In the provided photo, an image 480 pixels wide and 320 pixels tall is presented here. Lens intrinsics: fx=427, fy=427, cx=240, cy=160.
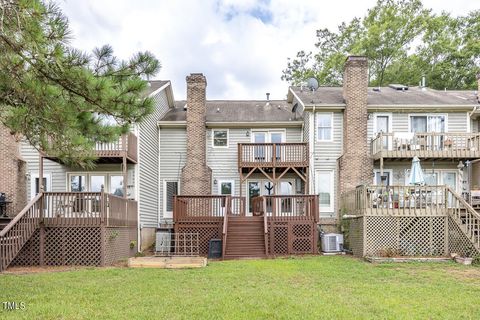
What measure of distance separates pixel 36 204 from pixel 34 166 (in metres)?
5.16

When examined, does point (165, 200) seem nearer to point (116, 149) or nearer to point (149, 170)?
point (149, 170)

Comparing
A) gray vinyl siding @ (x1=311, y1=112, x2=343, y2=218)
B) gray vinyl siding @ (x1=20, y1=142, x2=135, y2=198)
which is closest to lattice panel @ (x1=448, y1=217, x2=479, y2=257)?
gray vinyl siding @ (x1=311, y1=112, x2=343, y2=218)

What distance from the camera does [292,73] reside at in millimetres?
36438

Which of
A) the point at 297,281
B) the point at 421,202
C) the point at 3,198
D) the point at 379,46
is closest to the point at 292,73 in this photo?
the point at 379,46

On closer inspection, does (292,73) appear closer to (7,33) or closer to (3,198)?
(3,198)

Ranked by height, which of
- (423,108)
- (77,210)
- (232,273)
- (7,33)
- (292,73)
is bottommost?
(232,273)

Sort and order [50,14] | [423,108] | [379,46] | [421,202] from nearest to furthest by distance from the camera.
A: [50,14], [421,202], [423,108], [379,46]

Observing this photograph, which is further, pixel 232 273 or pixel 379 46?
pixel 379 46

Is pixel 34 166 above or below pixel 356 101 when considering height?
below

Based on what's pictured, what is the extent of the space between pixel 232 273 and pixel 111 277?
2.88m

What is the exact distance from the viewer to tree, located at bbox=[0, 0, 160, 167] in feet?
18.2

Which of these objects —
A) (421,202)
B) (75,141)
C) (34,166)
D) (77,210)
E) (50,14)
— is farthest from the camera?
(34,166)

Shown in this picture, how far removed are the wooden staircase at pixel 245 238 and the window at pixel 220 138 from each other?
466 cm

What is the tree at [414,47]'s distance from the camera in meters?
31.4
